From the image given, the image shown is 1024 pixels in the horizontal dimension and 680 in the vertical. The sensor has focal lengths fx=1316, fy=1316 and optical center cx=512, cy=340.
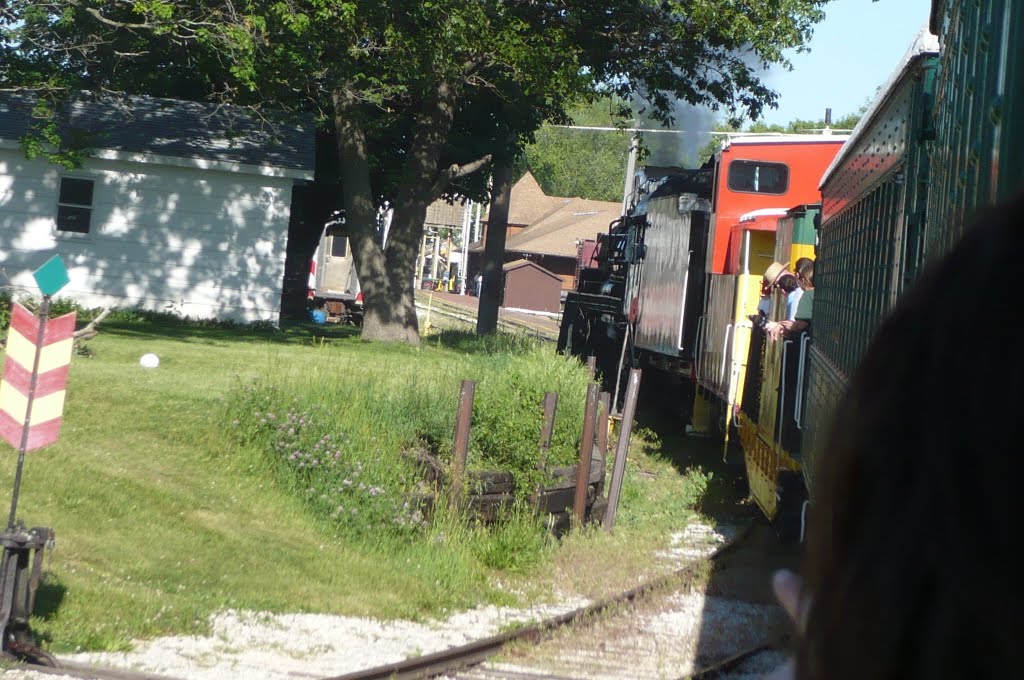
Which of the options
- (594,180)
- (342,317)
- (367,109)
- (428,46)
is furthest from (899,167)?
(594,180)

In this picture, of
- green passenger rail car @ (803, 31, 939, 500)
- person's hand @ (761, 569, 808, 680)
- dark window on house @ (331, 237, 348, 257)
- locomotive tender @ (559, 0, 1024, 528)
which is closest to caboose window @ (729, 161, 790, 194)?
locomotive tender @ (559, 0, 1024, 528)

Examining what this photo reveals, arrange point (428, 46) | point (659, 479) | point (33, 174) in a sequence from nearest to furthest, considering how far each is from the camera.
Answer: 1. point (659, 479)
2. point (428, 46)
3. point (33, 174)

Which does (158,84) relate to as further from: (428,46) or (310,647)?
(310,647)

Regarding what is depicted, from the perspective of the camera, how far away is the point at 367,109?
82.9 feet

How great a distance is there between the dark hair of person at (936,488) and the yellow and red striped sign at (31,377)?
23.4 ft

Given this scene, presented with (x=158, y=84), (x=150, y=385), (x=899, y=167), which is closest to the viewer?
(x=899, y=167)

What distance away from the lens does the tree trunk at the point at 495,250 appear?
26.5m

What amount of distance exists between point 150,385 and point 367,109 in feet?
42.5

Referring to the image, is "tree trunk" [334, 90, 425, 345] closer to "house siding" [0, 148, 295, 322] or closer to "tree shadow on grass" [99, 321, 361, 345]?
"tree shadow on grass" [99, 321, 361, 345]

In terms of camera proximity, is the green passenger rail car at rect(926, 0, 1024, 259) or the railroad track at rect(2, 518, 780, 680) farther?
the railroad track at rect(2, 518, 780, 680)

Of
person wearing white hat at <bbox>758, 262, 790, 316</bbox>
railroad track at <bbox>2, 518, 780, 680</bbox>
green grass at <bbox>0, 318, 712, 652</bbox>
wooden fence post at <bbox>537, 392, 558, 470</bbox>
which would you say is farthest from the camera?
wooden fence post at <bbox>537, 392, 558, 470</bbox>

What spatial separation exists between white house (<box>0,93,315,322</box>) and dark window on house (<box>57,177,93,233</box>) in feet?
0.06

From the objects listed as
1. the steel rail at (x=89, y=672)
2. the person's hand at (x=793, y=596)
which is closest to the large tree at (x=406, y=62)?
the steel rail at (x=89, y=672)

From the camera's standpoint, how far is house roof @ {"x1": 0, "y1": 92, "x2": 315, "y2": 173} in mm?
24109
